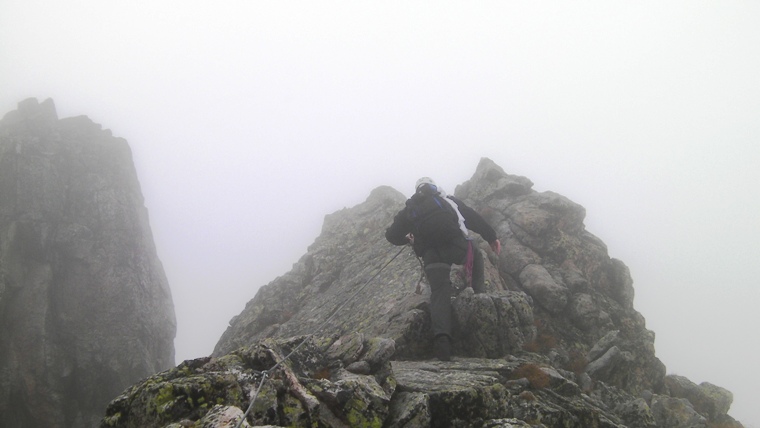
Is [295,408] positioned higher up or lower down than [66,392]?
higher up

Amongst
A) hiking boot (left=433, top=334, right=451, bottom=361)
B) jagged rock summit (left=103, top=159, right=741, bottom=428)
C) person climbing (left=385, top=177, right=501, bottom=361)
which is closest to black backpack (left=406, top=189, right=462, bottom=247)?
person climbing (left=385, top=177, right=501, bottom=361)

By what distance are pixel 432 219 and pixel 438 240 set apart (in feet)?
2.25

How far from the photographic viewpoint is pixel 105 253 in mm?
38406

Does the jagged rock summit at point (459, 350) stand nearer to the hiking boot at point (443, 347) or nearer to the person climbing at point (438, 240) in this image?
the hiking boot at point (443, 347)

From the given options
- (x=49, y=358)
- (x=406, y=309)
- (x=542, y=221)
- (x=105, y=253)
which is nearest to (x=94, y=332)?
(x=49, y=358)

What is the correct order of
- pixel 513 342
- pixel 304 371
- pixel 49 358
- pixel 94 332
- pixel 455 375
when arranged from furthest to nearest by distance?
1. pixel 94 332
2. pixel 49 358
3. pixel 513 342
4. pixel 455 375
5. pixel 304 371

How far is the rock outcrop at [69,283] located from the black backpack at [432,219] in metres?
30.8

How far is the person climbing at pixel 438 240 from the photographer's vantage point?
42.4 feet

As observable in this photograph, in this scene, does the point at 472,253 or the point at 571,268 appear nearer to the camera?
the point at 472,253

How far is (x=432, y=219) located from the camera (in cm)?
1380

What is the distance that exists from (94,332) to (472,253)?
33.1 metres

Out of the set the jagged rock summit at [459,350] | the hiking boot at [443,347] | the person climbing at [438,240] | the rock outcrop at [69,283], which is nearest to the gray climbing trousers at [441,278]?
the person climbing at [438,240]

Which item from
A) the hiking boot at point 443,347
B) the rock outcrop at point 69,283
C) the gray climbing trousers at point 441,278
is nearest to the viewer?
the hiking boot at point 443,347

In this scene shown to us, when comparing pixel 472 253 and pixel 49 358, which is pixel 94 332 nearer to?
pixel 49 358
